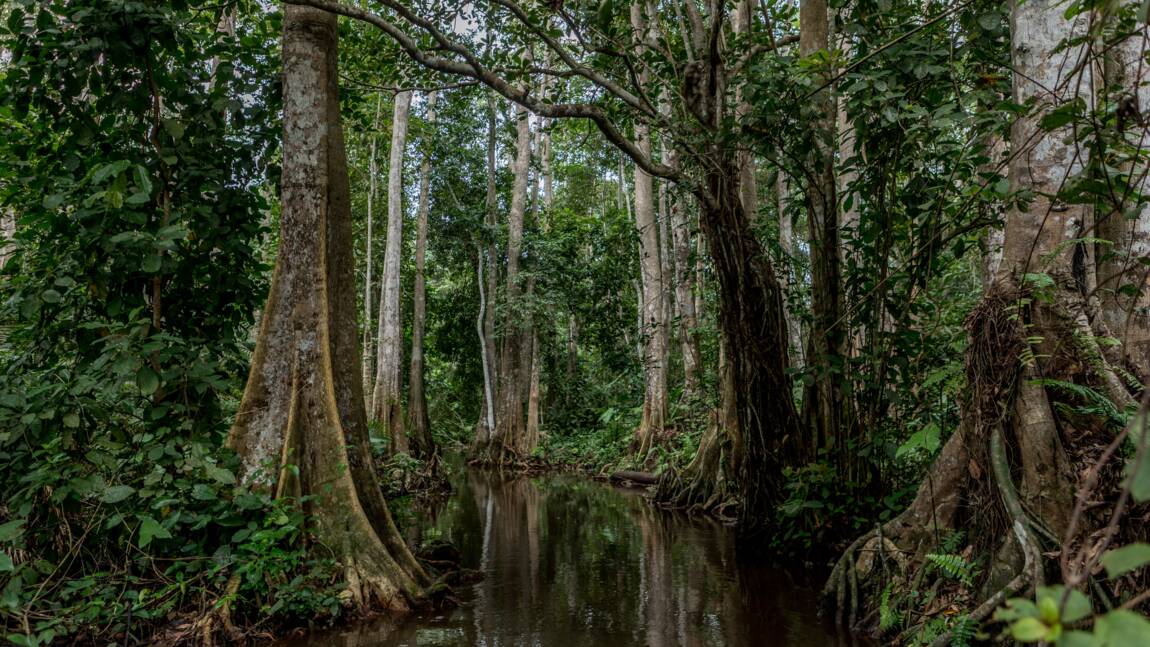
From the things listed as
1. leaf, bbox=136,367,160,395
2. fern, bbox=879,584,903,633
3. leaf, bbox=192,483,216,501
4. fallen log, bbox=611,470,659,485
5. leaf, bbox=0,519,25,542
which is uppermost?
leaf, bbox=136,367,160,395

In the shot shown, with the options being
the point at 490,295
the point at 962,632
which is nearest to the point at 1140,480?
the point at 962,632

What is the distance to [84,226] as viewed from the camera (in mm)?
4652

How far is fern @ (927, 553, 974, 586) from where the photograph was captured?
381 centimetres

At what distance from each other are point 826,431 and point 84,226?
615 centimetres

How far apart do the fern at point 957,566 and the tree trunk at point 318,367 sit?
11.7 ft

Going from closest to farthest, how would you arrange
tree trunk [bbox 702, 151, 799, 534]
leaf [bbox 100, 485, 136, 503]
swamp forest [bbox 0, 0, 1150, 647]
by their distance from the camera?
1. swamp forest [bbox 0, 0, 1150, 647]
2. leaf [bbox 100, 485, 136, 503]
3. tree trunk [bbox 702, 151, 799, 534]

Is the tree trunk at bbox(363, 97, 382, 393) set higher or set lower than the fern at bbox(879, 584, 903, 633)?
higher

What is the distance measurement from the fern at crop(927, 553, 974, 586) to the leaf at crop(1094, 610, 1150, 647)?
3.39 metres

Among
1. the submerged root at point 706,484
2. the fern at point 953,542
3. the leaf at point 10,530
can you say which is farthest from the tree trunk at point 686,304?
the leaf at point 10,530

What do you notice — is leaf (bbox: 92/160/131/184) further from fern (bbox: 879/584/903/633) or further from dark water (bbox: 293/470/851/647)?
fern (bbox: 879/584/903/633)

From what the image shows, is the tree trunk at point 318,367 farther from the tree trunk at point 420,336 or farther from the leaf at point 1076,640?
the tree trunk at point 420,336

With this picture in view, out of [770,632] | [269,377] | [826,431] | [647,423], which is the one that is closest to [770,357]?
[826,431]

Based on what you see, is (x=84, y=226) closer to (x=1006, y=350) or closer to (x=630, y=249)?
(x=1006, y=350)

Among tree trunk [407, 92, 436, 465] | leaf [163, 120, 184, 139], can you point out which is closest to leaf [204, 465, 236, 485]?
leaf [163, 120, 184, 139]
